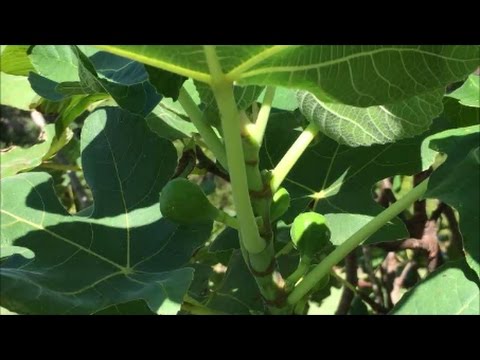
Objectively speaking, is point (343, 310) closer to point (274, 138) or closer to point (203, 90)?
point (274, 138)

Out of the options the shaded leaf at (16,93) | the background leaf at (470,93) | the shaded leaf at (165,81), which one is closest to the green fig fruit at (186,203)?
the shaded leaf at (165,81)

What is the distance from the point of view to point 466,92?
1.04m

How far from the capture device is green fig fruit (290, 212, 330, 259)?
0.87 metres

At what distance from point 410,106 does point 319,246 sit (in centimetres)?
21

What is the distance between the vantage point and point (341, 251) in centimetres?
87

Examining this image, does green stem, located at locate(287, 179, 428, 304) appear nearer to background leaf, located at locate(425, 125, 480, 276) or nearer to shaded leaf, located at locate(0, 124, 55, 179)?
background leaf, located at locate(425, 125, 480, 276)

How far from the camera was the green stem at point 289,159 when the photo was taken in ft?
2.77

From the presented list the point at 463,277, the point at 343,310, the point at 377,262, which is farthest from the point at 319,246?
the point at 377,262

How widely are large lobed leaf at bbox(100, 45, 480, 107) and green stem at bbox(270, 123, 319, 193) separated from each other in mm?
160

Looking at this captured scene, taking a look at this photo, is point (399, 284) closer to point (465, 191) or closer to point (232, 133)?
point (465, 191)

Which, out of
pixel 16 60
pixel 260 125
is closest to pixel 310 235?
pixel 260 125

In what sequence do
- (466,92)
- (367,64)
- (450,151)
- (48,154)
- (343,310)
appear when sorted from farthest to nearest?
(343,310) → (48,154) → (466,92) → (450,151) → (367,64)

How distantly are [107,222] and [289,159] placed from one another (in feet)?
1.01

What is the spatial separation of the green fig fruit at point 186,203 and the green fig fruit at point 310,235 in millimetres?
130
